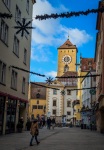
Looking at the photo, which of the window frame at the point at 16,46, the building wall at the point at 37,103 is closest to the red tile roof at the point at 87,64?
the building wall at the point at 37,103

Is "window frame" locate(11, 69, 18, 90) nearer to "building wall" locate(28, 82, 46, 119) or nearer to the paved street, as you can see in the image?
the paved street

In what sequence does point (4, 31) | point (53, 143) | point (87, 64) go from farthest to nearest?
point (87, 64), point (4, 31), point (53, 143)

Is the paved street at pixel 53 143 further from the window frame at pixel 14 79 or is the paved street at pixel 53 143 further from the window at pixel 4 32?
the window at pixel 4 32

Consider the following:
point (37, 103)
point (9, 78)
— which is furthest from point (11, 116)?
point (37, 103)

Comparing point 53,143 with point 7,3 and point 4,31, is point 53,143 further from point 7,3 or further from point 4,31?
point 7,3

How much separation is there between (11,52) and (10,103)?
200 inches

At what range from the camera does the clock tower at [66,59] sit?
122m

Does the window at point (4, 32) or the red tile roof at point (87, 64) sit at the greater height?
the red tile roof at point (87, 64)

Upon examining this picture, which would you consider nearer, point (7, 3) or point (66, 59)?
point (7, 3)

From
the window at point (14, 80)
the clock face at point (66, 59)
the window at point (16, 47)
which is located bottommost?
the window at point (14, 80)

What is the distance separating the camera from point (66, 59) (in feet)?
A: 403

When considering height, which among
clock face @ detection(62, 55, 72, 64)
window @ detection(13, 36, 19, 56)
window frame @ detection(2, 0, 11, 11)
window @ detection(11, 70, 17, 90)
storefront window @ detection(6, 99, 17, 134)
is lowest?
storefront window @ detection(6, 99, 17, 134)

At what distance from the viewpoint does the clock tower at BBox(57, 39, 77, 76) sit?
12244 cm

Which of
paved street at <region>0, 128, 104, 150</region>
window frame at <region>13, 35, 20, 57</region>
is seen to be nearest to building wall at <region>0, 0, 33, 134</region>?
window frame at <region>13, 35, 20, 57</region>
